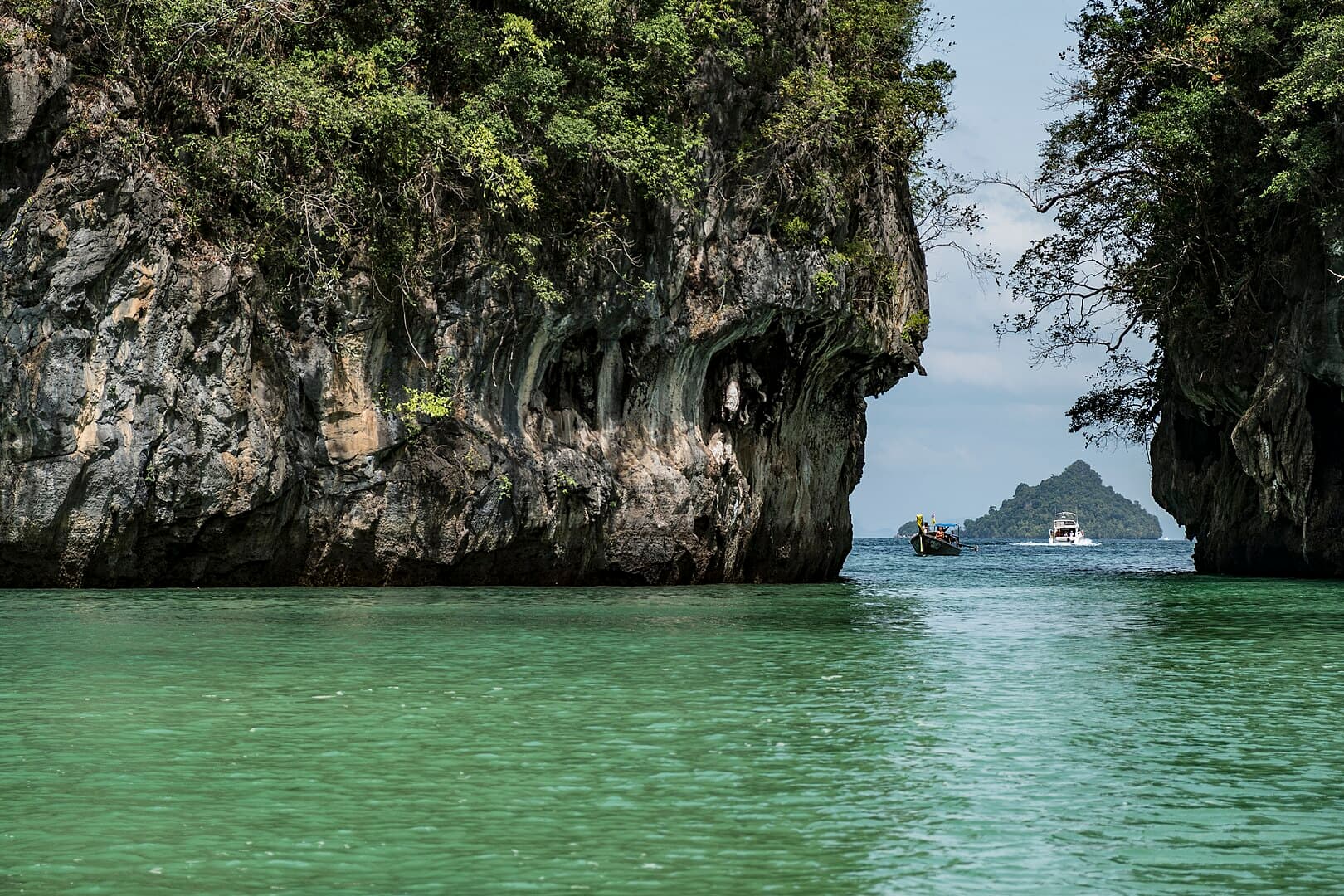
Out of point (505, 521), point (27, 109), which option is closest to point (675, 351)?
point (505, 521)

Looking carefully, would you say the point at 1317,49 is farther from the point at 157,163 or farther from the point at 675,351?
the point at 157,163

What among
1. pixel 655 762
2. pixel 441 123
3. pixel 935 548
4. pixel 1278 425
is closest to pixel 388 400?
pixel 441 123

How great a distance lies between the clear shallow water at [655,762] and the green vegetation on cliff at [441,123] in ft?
26.3

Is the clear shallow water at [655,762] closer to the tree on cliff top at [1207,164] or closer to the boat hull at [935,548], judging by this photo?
the tree on cliff top at [1207,164]

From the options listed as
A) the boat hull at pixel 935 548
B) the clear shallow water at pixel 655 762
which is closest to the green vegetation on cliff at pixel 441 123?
the clear shallow water at pixel 655 762

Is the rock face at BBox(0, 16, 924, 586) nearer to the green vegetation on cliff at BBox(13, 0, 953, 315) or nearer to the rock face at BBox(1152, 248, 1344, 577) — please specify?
the green vegetation on cliff at BBox(13, 0, 953, 315)

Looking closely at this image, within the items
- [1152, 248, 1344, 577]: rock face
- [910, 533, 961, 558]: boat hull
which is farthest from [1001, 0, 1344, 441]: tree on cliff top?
[910, 533, 961, 558]: boat hull

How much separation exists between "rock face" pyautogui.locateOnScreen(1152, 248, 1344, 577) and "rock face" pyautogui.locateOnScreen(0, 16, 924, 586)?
6.45 metres

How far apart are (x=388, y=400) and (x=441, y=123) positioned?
4125 mm

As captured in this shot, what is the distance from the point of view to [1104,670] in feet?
37.7

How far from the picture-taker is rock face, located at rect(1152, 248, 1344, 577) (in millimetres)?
26359

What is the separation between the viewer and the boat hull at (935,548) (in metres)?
63.1

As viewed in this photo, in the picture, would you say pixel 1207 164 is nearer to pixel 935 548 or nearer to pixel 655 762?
pixel 655 762

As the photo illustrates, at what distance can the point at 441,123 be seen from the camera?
20.6 metres
